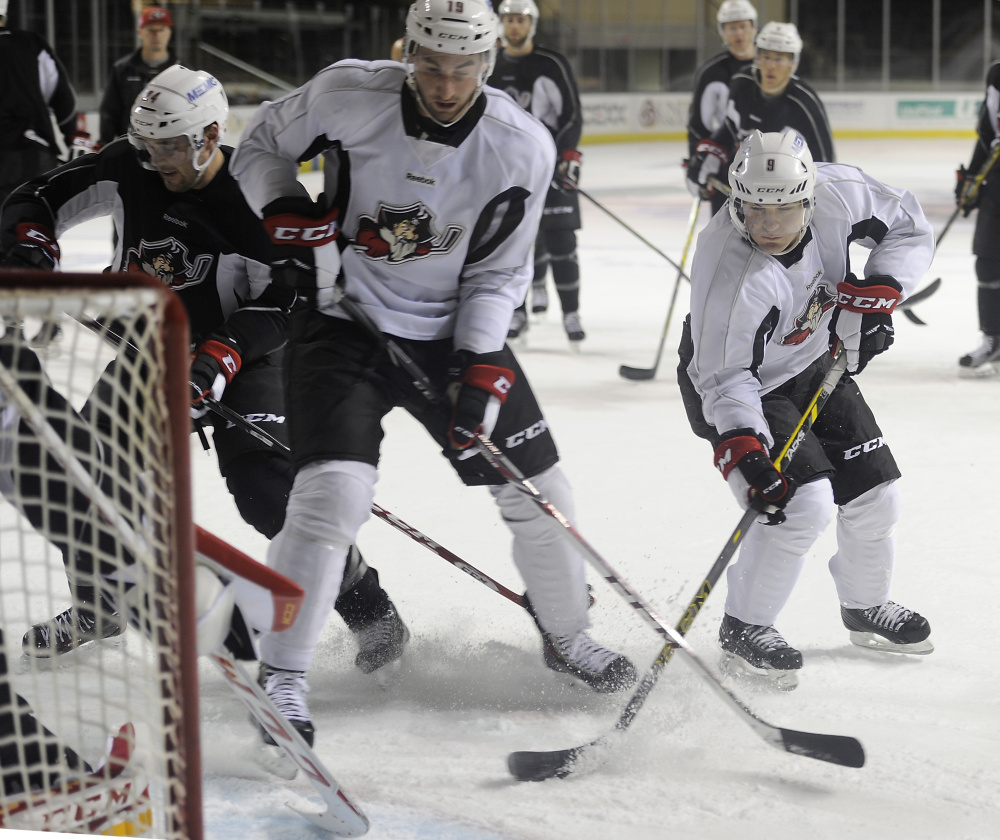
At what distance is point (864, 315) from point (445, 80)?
84cm

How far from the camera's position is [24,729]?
1.44 m

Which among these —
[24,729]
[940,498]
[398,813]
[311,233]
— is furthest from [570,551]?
[940,498]

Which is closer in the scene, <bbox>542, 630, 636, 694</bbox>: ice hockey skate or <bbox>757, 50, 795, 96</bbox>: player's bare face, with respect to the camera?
<bbox>542, 630, 636, 694</bbox>: ice hockey skate

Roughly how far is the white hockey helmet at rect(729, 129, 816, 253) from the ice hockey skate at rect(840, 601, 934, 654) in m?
0.69

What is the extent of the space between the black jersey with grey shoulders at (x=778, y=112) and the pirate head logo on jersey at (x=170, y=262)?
2.40 meters

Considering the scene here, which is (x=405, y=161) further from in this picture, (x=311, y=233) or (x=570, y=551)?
(x=570, y=551)

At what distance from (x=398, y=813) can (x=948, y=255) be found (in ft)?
18.8

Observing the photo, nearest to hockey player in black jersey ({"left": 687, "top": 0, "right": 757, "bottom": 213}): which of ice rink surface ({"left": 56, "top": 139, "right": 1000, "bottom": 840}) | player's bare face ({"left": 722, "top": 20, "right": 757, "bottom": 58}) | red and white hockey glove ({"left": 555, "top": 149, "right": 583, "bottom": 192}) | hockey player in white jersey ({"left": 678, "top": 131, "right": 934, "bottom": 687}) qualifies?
player's bare face ({"left": 722, "top": 20, "right": 757, "bottom": 58})

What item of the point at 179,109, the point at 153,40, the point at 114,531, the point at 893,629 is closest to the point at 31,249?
the point at 179,109

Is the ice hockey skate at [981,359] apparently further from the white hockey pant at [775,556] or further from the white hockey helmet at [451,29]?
the white hockey helmet at [451,29]

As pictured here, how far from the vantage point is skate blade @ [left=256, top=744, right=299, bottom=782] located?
178cm

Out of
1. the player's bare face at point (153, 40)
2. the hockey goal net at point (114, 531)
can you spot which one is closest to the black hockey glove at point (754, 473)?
the hockey goal net at point (114, 531)

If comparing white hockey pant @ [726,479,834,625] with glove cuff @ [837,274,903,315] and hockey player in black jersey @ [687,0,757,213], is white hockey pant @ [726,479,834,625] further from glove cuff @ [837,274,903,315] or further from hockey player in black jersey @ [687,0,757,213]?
hockey player in black jersey @ [687,0,757,213]

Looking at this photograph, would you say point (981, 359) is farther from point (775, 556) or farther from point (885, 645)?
point (775, 556)
